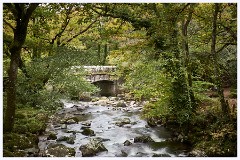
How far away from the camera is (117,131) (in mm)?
15102

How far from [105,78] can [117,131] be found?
13.1 meters

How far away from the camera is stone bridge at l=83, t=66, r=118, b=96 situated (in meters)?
26.8

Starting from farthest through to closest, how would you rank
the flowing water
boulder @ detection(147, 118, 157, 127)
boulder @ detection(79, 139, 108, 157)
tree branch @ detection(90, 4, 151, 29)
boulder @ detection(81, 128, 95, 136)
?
1. boulder @ detection(147, 118, 157, 127)
2. boulder @ detection(81, 128, 95, 136)
3. tree branch @ detection(90, 4, 151, 29)
4. the flowing water
5. boulder @ detection(79, 139, 108, 157)

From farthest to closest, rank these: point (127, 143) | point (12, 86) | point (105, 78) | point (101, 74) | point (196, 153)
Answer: point (105, 78) < point (101, 74) < point (127, 143) < point (196, 153) < point (12, 86)

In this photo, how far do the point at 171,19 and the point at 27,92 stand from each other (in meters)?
6.13

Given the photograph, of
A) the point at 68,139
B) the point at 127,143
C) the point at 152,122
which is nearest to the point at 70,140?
the point at 68,139

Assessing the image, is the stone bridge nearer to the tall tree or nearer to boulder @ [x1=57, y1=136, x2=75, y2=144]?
boulder @ [x1=57, y1=136, x2=75, y2=144]

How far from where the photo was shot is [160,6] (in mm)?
14156

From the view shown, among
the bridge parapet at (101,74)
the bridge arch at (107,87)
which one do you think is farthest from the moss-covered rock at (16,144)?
the bridge arch at (107,87)

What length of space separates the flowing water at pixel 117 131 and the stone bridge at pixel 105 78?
4.70 metres

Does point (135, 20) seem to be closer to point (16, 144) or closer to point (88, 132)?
point (88, 132)

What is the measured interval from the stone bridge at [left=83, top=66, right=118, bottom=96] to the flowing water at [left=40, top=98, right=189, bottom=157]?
470 cm

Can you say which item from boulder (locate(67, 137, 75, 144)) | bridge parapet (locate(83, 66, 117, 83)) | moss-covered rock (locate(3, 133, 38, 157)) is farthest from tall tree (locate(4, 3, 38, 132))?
bridge parapet (locate(83, 66, 117, 83))

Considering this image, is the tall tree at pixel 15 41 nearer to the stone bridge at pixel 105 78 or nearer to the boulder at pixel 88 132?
the boulder at pixel 88 132
